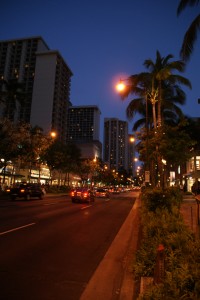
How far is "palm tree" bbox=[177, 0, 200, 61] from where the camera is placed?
13320mm

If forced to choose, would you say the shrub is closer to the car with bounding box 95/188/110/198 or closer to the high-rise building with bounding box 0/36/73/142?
the car with bounding box 95/188/110/198

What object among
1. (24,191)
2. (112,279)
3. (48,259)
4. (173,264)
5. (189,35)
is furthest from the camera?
(24,191)

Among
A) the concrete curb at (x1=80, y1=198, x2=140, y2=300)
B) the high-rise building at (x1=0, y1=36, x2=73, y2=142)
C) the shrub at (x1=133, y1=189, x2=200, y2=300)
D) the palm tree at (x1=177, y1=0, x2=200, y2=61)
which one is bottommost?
the concrete curb at (x1=80, y1=198, x2=140, y2=300)

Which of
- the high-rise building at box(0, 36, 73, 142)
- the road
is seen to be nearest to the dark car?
the road

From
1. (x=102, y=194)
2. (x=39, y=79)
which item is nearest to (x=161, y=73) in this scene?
(x=102, y=194)

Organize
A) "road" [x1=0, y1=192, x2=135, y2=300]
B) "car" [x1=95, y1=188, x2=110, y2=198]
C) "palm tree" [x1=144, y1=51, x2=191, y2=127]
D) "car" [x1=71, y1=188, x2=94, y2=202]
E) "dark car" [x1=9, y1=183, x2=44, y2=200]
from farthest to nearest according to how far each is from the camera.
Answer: "car" [x1=95, y1=188, x2=110, y2=198]
"dark car" [x1=9, y1=183, x2=44, y2=200]
"car" [x1=71, y1=188, x2=94, y2=202]
"palm tree" [x1=144, y1=51, x2=191, y2=127]
"road" [x1=0, y1=192, x2=135, y2=300]

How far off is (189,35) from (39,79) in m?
104

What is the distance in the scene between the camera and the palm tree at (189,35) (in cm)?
1332

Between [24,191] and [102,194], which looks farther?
[102,194]

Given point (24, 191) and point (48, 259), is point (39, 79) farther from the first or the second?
point (48, 259)

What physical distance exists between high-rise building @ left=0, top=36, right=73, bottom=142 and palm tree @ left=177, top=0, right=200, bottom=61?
291 feet

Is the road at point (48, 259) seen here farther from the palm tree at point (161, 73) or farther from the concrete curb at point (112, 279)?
the palm tree at point (161, 73)

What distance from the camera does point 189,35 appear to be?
13.5m

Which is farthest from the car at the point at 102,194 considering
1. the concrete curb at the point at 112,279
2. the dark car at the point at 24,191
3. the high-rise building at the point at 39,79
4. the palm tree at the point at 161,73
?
the high-rise building at the point at 39,79
